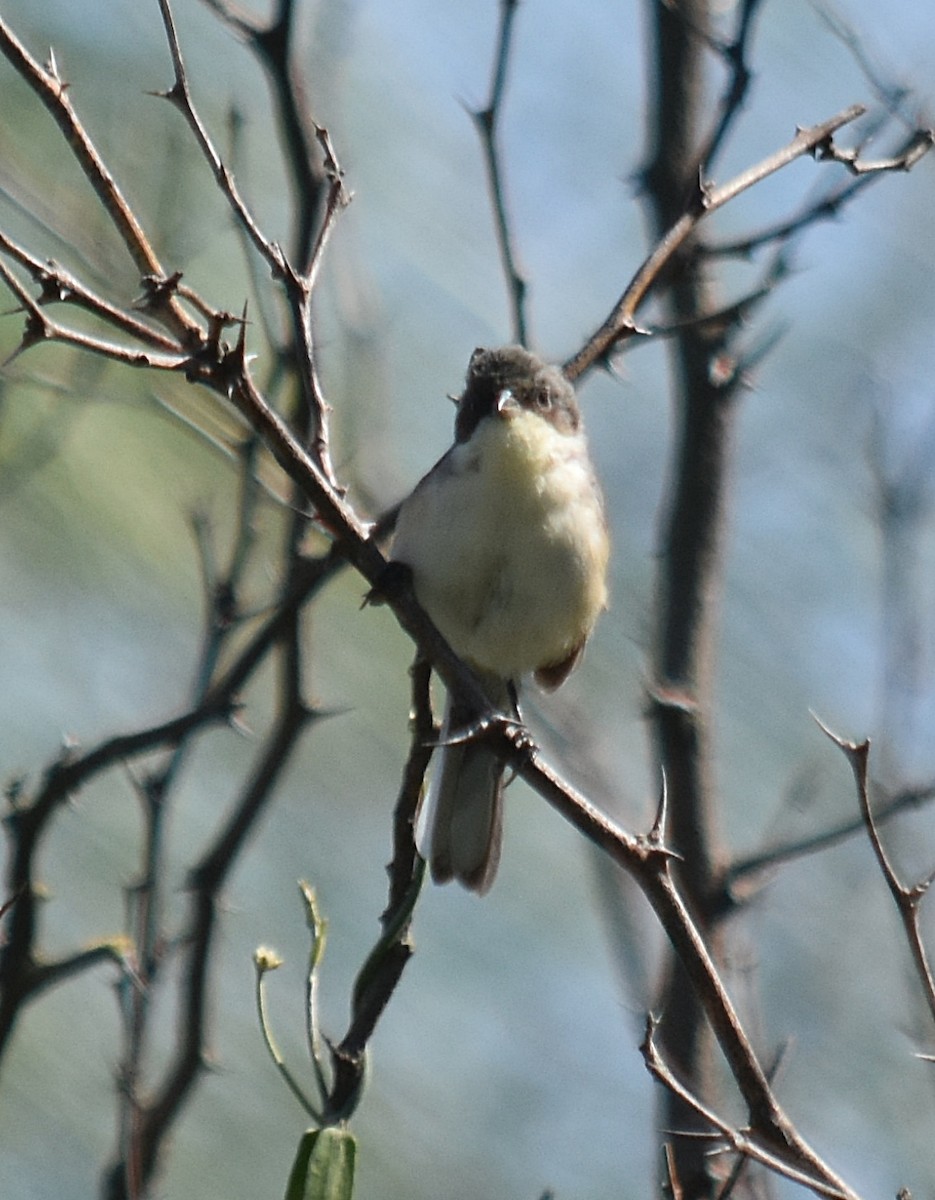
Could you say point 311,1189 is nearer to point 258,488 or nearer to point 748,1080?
point 748,1080

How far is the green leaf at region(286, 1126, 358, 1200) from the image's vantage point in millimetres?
1957

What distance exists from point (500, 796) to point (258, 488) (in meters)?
1.02

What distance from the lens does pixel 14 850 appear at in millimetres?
2990

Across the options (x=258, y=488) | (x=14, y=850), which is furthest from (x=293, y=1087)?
(x=258, y=488)

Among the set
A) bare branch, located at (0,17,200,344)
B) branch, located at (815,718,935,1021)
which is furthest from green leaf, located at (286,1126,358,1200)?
bare branch, located at (0,17,200,344)

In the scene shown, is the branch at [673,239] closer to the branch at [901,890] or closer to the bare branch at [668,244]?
the bare branch at [668,244]

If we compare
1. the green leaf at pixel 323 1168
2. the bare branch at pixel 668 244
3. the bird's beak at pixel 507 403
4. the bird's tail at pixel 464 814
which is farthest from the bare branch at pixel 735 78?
the green leaf at pixel 323 1168

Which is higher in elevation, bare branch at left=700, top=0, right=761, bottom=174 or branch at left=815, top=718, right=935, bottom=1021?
bare branch at left=700, top=0, right=761, bottom=174

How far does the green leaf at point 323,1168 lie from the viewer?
77.0 inches

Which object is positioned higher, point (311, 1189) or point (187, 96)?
point (187, 96)

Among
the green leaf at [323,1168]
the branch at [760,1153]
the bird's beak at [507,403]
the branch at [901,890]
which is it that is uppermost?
the bird's beak at [507,403]

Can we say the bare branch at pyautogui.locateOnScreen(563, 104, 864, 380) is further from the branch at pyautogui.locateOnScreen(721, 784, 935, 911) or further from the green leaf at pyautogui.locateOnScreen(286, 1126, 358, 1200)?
the green leaf at pyautogui.locateOnScreen(286, 1126, 358, 1200)

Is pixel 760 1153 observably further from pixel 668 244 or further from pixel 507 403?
pixel 507 403

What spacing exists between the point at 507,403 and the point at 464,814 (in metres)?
0.98
